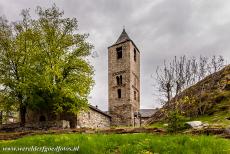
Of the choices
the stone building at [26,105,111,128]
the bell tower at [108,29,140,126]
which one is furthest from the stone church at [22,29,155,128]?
the stone building at [26,105,111,128]

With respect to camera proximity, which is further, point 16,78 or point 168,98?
point 16,78

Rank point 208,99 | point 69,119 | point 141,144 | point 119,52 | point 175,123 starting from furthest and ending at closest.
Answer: point 119,52
point 69,119
point 208,99
point 175,123
point 141,144

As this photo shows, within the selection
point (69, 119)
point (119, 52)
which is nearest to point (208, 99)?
point (69, 119)

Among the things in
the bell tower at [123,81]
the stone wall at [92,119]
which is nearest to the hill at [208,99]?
the stone wall at [92,119]

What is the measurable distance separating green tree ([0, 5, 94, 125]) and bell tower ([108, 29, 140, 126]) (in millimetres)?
20104

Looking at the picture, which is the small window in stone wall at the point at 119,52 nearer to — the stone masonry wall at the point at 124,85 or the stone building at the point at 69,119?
the stone masonry wall at the point at 124,85

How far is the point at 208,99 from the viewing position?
2544 cm

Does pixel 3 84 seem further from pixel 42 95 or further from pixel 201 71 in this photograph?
pixel 201 71

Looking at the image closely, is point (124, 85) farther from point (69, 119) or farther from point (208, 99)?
point (208, 99)

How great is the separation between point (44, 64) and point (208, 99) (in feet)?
66.2

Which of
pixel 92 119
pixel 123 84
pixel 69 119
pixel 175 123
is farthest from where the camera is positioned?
pixel 123 84

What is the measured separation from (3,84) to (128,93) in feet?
87.1

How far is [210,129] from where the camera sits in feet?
→ 50.0

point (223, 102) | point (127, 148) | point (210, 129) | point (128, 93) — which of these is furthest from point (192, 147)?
point (128, 93)
